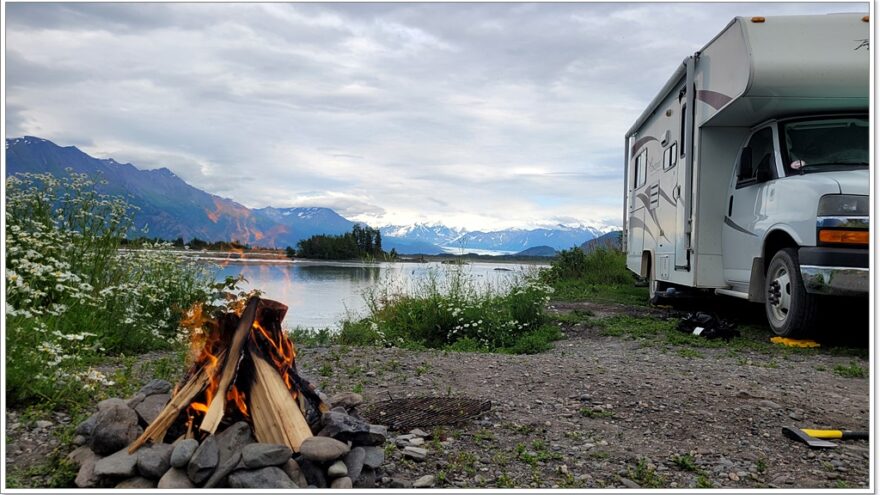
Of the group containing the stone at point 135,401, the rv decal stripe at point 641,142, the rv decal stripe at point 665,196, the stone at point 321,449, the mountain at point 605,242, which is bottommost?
the stone at point 321,449

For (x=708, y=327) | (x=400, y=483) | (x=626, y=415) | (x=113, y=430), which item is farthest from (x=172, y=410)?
(x=708, y=327)

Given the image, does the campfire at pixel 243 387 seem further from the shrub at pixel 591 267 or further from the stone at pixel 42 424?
the shrub at pixel 591 267

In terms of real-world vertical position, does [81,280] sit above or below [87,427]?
above

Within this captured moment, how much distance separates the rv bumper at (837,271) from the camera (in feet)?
22.9

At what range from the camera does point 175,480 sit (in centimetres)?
326

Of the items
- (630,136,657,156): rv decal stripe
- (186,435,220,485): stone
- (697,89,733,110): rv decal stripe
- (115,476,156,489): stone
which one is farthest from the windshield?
(115,476,156,489): stone

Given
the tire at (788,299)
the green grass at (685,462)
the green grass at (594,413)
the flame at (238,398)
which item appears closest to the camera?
the flame at (238,398)

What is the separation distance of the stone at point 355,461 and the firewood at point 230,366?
0.69m

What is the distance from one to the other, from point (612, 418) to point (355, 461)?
6.78ft

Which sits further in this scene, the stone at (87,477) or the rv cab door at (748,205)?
the rv cab door at (748,205)

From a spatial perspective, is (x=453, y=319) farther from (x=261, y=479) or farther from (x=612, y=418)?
(x=261, y=479)

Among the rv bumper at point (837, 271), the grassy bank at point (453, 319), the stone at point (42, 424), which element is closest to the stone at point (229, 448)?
the stone at point (42, 424)

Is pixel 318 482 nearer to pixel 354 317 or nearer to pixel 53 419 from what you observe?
pixel 53 419

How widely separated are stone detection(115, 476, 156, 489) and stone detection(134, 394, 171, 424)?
53 cm
